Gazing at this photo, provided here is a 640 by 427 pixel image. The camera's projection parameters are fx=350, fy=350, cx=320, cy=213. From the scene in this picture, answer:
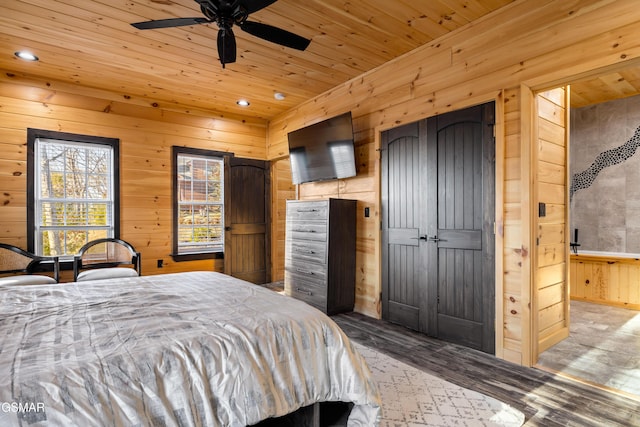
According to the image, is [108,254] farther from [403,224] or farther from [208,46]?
[403,224]

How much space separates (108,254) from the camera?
4562mm

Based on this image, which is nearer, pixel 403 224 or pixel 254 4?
pixel 254 4

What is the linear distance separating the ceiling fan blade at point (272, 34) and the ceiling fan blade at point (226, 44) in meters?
0.10

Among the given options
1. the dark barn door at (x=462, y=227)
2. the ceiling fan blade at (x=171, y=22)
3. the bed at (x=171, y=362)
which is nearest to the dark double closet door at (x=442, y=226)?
the dark barn door at (x=462, y=227)

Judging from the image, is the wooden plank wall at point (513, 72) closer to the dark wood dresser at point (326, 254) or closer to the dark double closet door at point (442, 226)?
the dark double closet door at point (442, 226)

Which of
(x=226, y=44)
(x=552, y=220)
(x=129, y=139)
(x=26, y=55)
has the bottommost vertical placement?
(x=552, y=220)

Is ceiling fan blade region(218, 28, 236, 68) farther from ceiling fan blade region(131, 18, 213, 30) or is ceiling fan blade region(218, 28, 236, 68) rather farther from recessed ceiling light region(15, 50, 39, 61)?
recessed ceiling light region(15, 50, 39, 61)

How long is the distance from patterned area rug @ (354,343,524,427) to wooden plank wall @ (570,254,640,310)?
Answer: 11.6 ft

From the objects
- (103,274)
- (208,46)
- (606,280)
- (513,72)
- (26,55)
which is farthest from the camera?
(606,280)

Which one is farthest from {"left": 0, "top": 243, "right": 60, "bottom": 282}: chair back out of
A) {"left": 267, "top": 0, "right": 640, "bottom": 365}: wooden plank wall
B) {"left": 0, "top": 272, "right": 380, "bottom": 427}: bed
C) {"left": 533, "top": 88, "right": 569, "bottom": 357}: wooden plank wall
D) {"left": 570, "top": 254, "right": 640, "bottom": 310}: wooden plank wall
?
{"left": 570, "top": 254, "right": 640, "bottom": 310}: wooden plank wall

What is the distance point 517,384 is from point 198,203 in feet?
15.3

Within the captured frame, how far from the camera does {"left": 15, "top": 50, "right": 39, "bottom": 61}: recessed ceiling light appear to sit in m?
3.60

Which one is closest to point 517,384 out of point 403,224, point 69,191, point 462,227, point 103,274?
point 462,227

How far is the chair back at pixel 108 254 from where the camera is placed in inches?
172
